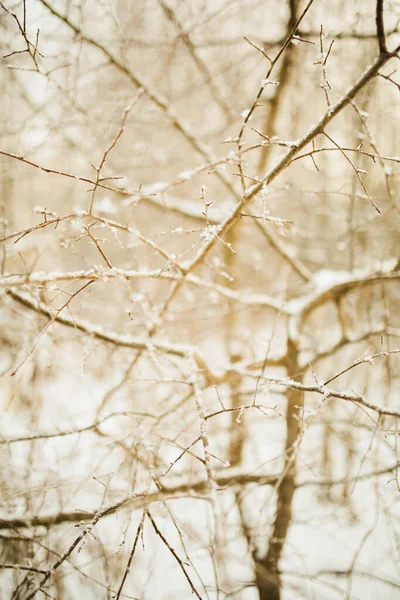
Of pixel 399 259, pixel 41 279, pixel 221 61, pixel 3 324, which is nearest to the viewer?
pixel 41 279

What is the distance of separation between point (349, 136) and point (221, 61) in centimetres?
180

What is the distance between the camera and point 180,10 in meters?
3.00

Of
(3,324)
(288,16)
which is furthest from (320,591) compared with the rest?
(288,16)

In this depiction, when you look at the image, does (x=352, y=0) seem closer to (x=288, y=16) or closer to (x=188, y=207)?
(x=288, y=16)

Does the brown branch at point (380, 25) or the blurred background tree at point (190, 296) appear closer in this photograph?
the brown branch at point (380, 25)

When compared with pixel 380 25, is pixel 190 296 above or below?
above

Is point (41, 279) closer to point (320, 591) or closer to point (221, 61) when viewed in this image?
point (221, 61)

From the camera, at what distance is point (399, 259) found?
109 inches

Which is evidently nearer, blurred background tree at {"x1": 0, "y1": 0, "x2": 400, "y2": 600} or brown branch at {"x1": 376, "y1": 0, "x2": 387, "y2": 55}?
brown branch at {"x1": 376, "y1": 0, "x2": 387, "y2": 55}

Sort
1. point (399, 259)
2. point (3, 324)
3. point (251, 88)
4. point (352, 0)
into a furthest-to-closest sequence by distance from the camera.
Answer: point (251, 88), point (3, 324), point (352, 0), point (399, 259)

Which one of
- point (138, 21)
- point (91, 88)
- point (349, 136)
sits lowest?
point (349, 136)

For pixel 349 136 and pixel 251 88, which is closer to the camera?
pixel 349 136

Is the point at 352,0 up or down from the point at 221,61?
down

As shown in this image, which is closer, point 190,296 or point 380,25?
point 380,25
